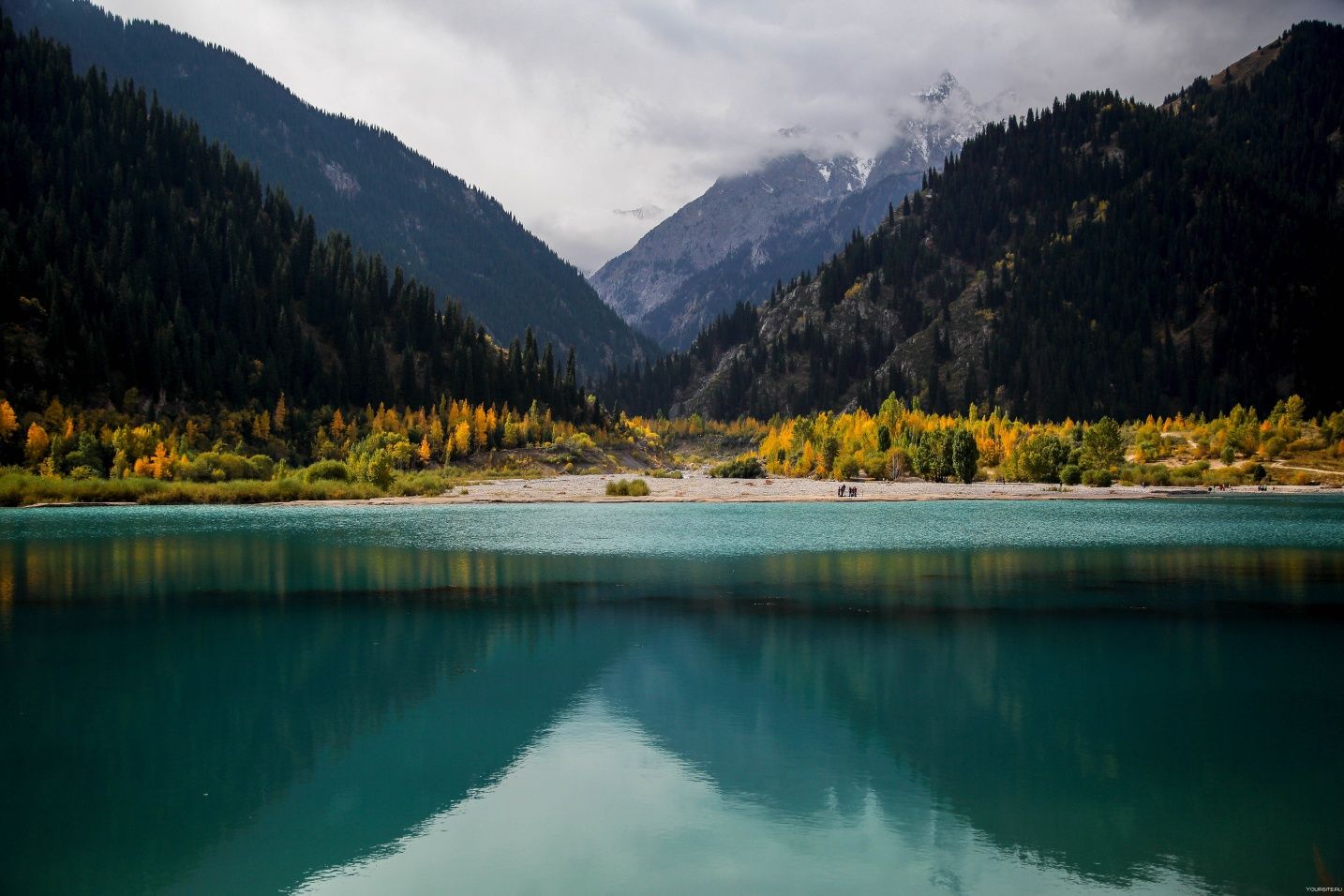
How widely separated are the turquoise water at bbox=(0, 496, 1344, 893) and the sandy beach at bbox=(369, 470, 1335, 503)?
2556 inches

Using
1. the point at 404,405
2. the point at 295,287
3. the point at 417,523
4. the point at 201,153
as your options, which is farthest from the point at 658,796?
the point at 201,153

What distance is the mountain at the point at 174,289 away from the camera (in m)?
126

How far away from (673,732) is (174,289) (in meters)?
160

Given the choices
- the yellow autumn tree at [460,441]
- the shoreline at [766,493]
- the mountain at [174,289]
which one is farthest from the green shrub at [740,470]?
the yellow autumn tree at [460,441]

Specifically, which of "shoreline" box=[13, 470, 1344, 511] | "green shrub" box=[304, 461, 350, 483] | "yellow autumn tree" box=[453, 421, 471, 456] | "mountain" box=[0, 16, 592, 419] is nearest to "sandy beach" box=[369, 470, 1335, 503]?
"shoreline" box=[13, 470, 1344, 511]

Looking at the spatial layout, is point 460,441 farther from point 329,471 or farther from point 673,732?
point 673,732

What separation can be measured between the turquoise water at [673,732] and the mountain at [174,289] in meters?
95.7

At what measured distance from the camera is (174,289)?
500ft

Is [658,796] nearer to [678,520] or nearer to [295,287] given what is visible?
[678,520]

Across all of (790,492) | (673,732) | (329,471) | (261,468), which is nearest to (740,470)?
(790,492)

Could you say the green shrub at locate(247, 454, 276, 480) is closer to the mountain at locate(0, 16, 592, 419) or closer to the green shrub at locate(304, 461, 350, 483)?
the green shrub at locate(304, 461, 350, 483)

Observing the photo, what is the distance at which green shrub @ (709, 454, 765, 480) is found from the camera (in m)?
167

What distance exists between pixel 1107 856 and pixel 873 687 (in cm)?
976

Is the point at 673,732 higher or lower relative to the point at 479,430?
lower
